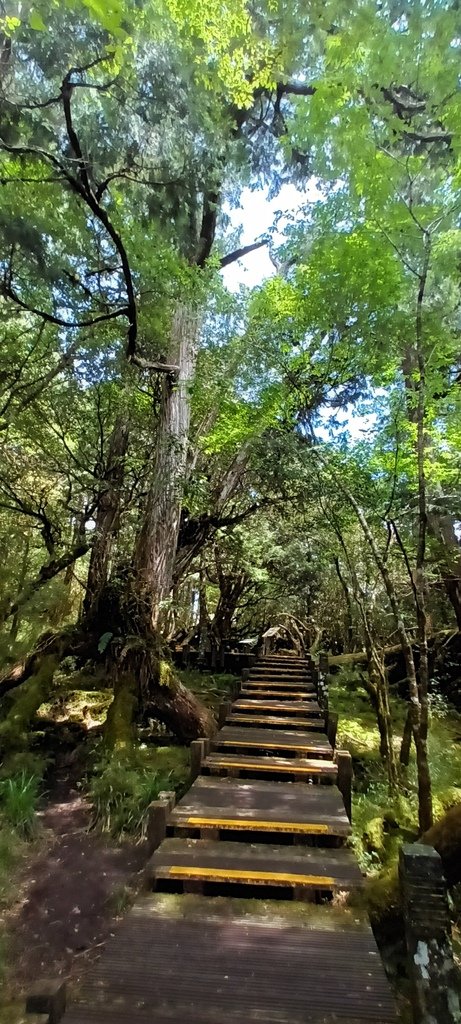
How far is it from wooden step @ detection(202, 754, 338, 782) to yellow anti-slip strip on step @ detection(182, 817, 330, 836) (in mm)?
1053

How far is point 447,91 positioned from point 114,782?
26.0 feet

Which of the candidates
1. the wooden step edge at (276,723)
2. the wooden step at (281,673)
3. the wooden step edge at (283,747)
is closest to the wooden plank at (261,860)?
the wooden step edge at (283,747)

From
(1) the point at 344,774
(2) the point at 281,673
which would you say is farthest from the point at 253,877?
(2) the point at 281,673

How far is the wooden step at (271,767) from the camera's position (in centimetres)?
450

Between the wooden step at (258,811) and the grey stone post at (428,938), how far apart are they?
1.53 metres

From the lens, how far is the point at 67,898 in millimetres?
4758

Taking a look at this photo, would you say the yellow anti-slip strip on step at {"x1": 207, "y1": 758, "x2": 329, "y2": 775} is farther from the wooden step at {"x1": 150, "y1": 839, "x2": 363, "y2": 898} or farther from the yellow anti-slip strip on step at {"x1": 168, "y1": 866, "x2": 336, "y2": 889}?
the yellow anti-slip strip on step at {"x1": 168, "y1": 866, "x2": 336, "y2": 889}

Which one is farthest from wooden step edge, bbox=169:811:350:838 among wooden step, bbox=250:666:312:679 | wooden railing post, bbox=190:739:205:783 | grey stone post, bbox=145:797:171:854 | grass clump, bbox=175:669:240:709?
grass clump, bbox=175:669:240:709

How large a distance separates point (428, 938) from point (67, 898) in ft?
13.9

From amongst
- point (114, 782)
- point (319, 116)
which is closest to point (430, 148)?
point (319, 116)

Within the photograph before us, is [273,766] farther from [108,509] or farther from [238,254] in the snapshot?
[238,254]

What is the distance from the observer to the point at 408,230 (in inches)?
183

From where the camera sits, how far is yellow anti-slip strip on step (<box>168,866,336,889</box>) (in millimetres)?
2795

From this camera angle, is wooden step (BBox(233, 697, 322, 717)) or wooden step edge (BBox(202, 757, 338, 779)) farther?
wooden step (BBox(233, 697, 322, 717))
